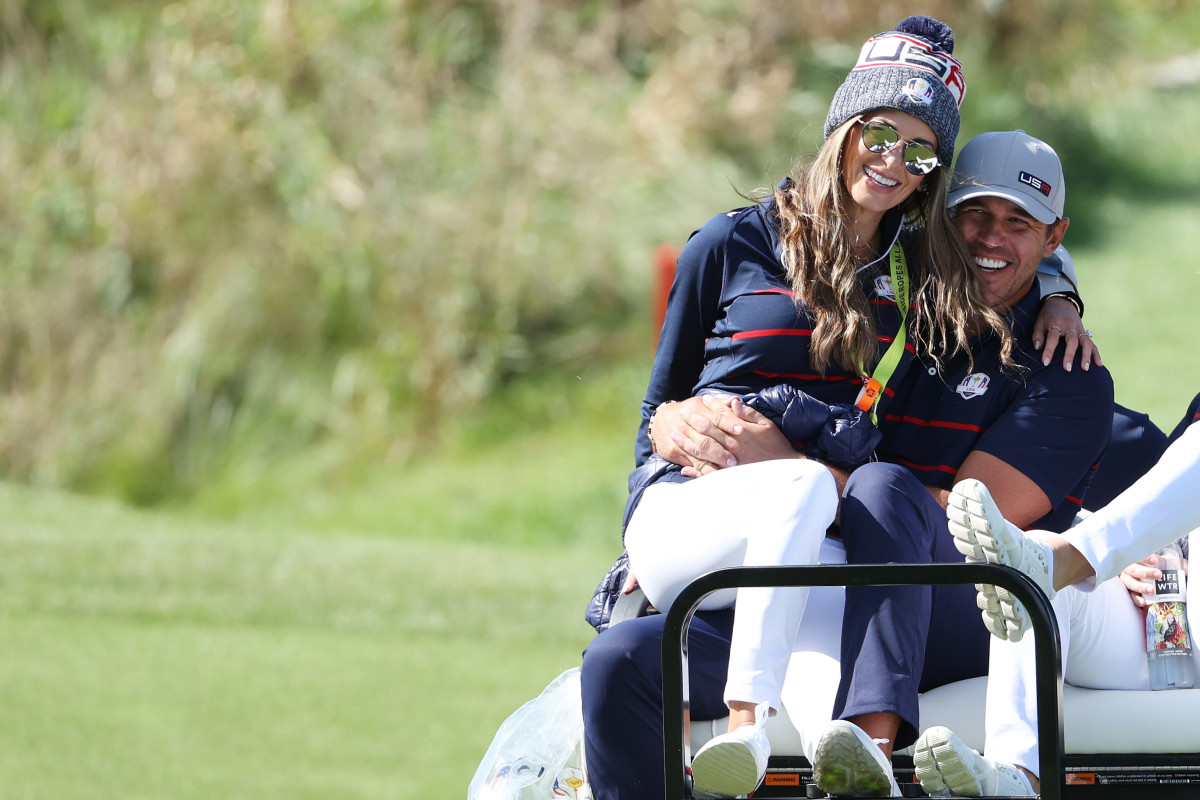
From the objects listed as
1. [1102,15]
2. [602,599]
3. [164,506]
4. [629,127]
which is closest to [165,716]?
[602,599]

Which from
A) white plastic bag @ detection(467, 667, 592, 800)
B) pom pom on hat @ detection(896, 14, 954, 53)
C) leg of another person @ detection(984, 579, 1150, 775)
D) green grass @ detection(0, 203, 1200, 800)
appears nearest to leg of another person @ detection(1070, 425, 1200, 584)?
leg of another person @ detection(984, 579, 1150, 775)

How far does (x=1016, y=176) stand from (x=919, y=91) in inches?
11.0

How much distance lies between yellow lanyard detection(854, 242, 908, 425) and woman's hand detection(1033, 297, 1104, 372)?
288 mm

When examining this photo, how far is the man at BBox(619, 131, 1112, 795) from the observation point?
89.6 inches

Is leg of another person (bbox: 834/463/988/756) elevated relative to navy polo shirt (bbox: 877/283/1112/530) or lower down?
lower down

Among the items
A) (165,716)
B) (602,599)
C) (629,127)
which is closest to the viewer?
(602,599)

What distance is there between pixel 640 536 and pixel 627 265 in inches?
307

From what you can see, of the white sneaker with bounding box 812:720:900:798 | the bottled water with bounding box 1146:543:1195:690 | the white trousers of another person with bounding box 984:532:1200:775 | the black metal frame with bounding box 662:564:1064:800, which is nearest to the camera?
the black metal frame with bounding box 662:564:1064:800

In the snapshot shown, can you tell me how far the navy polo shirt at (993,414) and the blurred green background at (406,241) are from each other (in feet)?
15.3

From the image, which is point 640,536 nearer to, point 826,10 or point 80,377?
point 80,377

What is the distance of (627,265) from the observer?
10.3m

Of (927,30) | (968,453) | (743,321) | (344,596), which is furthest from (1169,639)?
(344,596)

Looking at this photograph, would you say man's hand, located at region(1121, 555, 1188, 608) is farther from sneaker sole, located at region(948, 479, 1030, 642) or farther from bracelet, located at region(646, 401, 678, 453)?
bracelet, located at region(646, 401, 678, 453)

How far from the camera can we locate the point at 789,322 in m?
2.81
